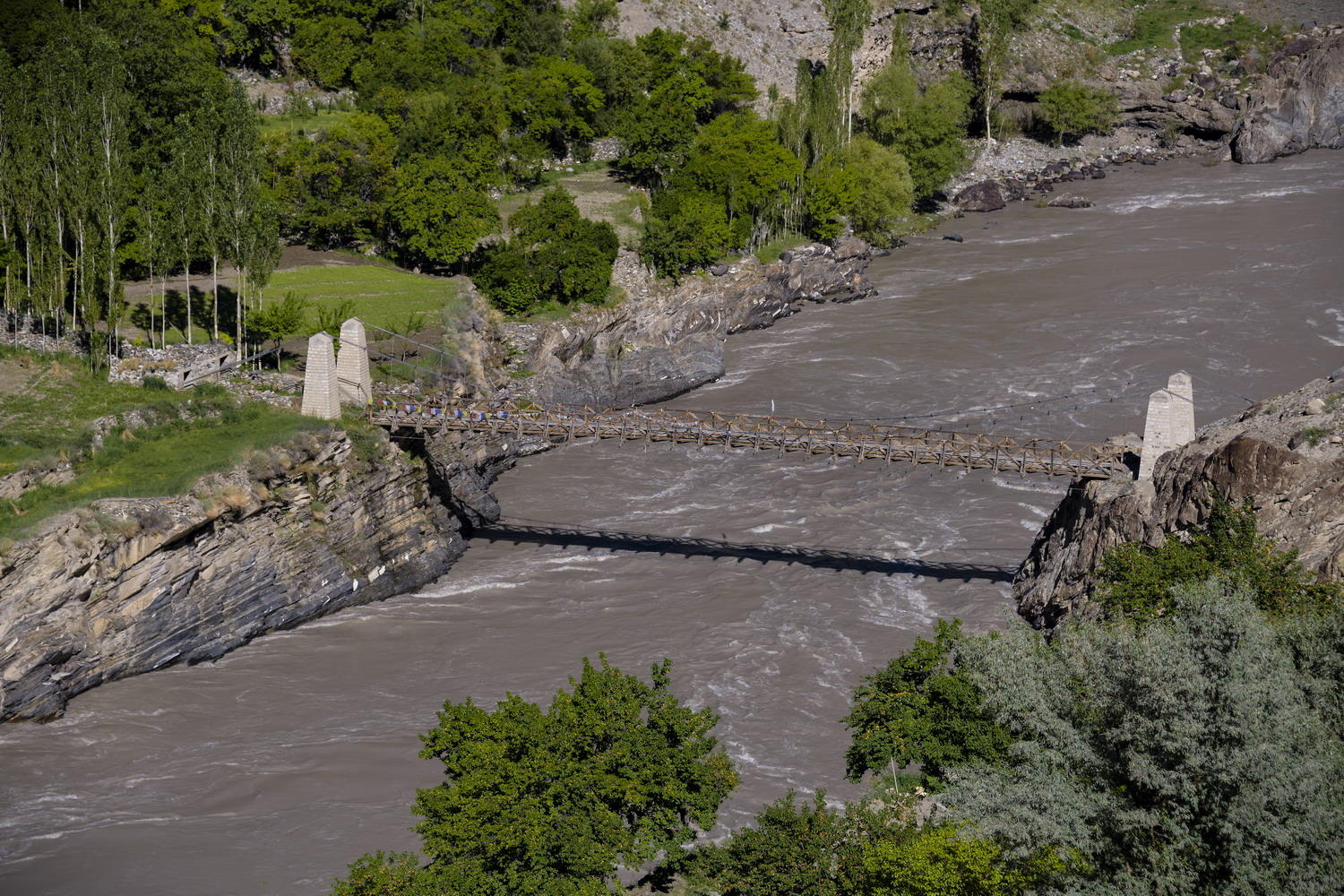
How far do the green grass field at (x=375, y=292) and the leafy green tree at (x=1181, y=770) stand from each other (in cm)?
4262

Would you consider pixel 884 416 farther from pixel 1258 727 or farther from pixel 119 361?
pixel 1258 727

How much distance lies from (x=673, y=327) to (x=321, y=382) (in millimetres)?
25483

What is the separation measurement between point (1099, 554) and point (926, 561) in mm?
8215

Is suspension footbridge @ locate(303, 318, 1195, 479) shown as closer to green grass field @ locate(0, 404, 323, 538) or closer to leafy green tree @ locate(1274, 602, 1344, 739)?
green grass field @ locate(0, 404, 323, 538)

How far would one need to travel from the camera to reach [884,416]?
61.8 meters

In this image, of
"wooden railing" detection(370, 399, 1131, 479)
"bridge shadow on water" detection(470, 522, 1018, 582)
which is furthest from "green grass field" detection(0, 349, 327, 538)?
"bridge shadow on water" detection(470, 522, 1018, 582)

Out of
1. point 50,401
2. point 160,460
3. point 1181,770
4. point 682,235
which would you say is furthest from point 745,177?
point 1181,770

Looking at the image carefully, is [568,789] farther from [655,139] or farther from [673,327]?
[655,139]

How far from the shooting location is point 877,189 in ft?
285

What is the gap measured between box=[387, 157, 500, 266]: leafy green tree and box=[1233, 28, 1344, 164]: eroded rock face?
65366 millimetres

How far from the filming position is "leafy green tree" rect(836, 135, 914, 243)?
86750 mm

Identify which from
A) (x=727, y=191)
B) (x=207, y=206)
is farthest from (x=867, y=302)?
(x=207, y=206)

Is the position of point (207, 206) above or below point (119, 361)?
above

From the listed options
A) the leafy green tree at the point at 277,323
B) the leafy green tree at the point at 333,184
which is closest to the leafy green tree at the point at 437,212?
the leafy green tree at the point at 333,184
